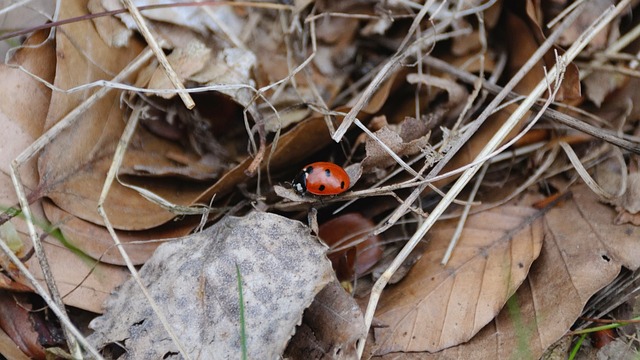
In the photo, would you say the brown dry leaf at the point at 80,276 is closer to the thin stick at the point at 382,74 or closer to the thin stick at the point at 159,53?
the thin stick at the point at 159,53

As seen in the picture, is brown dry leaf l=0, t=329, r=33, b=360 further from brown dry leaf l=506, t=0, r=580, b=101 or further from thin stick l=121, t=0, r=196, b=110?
brown dry leaf l=506, t=0, r=580, b=101

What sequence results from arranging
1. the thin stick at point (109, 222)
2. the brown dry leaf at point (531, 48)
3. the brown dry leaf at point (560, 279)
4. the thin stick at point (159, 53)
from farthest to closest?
1. the brown dry leaf at point (531, 48)
2. the thin stick at point (159, 53)
3. the brown dry leaf at point (560, 279)
4. the thin stick at point (109, 222)

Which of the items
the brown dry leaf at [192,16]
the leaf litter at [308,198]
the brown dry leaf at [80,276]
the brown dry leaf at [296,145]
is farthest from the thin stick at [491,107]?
the brown dry leaf at [192,16]

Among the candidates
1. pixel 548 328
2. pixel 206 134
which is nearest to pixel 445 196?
pixel 548 328

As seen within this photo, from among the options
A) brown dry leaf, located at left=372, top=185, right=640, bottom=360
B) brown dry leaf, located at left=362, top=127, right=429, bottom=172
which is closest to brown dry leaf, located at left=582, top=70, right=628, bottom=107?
brown dry leaf, located at left=372, top=185, right=640, bottom=360

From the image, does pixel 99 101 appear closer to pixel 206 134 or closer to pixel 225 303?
pixel 206 134

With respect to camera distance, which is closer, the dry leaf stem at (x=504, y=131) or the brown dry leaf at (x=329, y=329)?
the brown dry leaf at (x=329, y=329)
